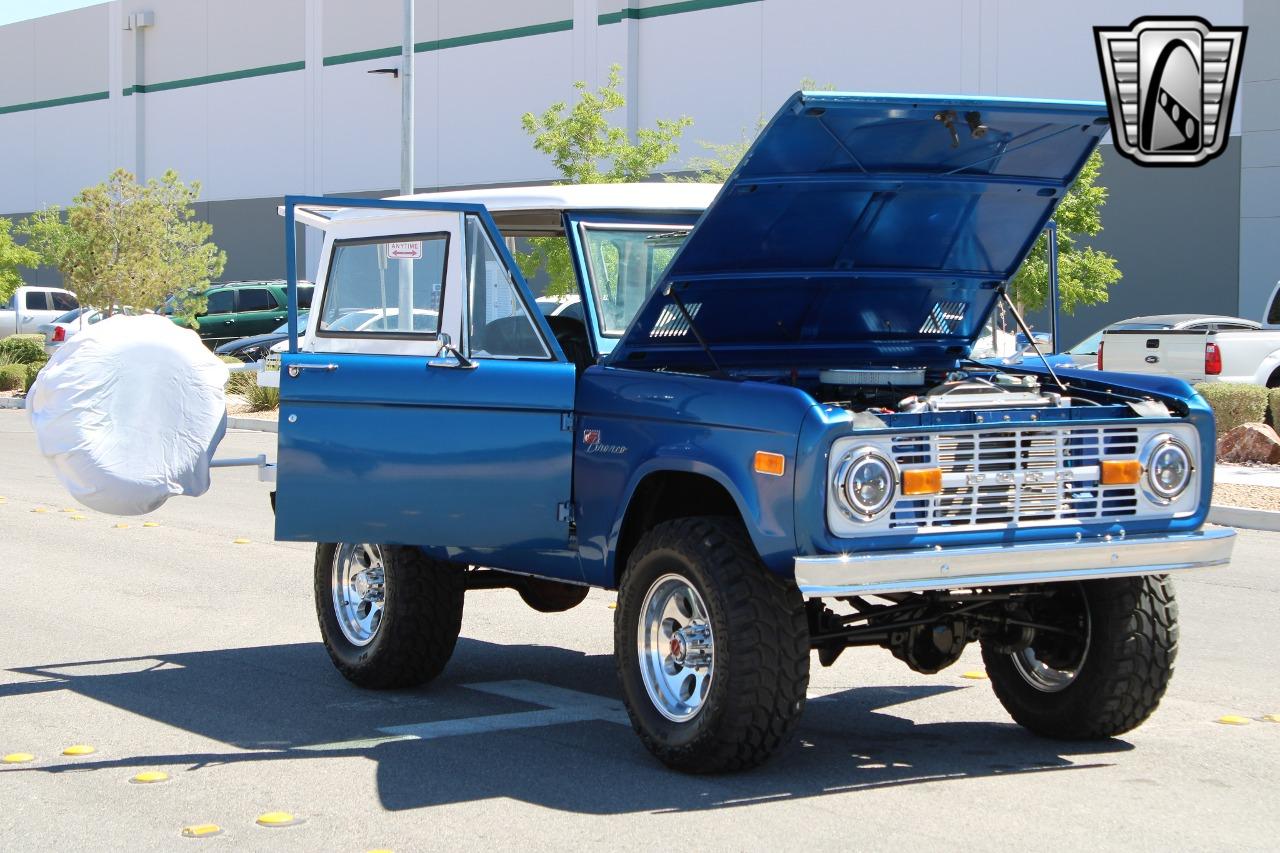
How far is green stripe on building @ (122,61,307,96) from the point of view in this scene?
172 feet

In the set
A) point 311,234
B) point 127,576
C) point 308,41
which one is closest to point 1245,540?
point 127,576

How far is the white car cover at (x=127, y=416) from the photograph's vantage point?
8.04 metres

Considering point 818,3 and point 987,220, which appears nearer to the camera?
point 987,220

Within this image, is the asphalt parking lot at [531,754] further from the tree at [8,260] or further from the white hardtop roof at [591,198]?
the tree at [8,260]

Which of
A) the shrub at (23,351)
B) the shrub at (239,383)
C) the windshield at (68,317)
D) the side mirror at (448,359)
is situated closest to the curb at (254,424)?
the shrub at (239,383)

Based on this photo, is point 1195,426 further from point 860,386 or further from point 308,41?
point 308,41

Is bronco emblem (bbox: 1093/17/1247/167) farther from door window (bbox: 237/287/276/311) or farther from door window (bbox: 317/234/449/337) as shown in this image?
door window (bbox: 317/234/449/337)

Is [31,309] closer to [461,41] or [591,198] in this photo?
[461,41]

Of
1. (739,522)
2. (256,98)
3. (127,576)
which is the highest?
(256,98)

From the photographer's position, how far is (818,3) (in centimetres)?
3853

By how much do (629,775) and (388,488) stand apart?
159 cm

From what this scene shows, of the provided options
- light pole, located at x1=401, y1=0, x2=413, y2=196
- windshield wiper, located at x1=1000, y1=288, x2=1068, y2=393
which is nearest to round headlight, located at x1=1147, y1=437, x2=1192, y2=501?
windshield wiper, located at x1=1000, y1=288, x2=1068, y2=393

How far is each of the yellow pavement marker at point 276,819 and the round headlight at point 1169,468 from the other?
326 centimetres

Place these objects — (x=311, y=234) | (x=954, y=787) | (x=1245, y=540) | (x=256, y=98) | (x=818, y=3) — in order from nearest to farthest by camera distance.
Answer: (x=954, y=787) < (x=1245, y=540) < (x=818, y=3) < (x=311, y=234) < (x=256, y=98)
